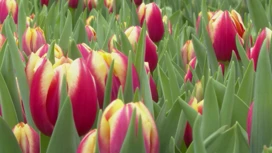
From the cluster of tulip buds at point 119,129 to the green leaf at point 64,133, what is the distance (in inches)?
1.2

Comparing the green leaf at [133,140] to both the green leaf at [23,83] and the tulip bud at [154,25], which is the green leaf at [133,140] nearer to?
the green leaf at [23,83]

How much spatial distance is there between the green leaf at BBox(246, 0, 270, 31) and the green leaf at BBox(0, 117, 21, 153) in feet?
2.33

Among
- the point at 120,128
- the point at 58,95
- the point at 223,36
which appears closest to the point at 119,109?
the point at 120,128

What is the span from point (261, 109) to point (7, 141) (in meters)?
0.29

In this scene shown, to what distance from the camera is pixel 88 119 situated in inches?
26.4

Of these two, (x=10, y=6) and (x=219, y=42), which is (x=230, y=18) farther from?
(x=10, y=6)

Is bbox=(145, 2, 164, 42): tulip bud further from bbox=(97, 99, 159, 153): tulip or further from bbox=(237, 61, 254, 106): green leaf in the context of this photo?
bbox=(97, 99, 159, 153): tulip

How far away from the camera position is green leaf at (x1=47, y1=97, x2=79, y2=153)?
61 centimetres

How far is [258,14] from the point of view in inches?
48.3

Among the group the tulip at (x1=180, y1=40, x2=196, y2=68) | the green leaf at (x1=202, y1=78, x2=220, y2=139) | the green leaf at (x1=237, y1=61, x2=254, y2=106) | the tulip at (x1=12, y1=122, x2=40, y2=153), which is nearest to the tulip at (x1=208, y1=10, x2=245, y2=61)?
the tulip at (x1=180, y1=40, x2=196, y2=68)

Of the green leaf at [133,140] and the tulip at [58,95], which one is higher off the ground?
the tulip at [58,95]

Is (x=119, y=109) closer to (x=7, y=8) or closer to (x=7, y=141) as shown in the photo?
(x=7, y=141)

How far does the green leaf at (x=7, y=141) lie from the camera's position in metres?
0.62

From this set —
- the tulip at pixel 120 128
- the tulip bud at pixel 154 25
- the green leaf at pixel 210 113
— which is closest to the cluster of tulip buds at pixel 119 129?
the tulip at pixel 120 128
